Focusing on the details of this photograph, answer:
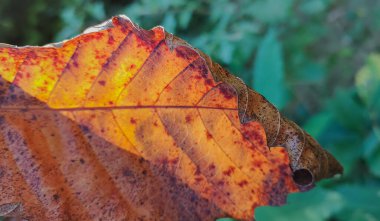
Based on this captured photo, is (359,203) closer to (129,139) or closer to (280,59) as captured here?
(280,59)

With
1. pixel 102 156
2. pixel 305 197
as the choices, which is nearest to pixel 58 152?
pixel 102 156

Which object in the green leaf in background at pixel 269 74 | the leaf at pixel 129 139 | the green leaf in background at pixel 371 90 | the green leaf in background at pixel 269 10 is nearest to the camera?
the leaf at pixel 129 139

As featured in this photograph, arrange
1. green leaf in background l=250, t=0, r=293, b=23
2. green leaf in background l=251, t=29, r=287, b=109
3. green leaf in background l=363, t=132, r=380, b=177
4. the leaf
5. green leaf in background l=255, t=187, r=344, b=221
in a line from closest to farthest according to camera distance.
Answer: the leaf, green leaf in background l=251, t=29, r=287, b=109, green leaf in background l=255, t=187, r=344, b=221, green leaf in background l=363, t=132, r=380, b=177, green leaf in background l=250, t=0, r=293, b=23

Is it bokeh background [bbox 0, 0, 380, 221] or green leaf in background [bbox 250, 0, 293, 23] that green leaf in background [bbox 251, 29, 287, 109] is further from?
green leaf in background [bbox 250, 0, 293, 23]

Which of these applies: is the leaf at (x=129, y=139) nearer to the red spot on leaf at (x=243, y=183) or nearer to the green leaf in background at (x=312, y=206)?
the red spot on leaf at (x=243, y=183)

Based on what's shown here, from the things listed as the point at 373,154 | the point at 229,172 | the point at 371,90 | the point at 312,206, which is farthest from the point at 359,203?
the point at 229,172

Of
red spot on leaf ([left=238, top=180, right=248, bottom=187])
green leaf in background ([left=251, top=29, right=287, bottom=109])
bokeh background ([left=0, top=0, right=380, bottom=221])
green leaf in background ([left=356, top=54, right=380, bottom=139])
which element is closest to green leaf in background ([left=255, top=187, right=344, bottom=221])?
bokeh background ([left=0, top=0, right=380, bottom=221])

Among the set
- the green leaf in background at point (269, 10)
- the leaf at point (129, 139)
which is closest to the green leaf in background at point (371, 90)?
the green leaf in background at point (269, 10)
